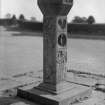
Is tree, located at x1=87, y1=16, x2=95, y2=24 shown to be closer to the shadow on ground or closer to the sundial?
the sundial

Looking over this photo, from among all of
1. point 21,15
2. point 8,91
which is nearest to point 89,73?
point 8,91

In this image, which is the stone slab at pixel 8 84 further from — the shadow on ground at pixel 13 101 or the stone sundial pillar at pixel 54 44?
the stone sundial pillar at pixel 54 44

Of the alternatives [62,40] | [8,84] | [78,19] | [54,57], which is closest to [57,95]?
[54,57]

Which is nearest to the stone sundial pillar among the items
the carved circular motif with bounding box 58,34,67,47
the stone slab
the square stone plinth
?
the carved circular motif with bounding box 58,34,67,47

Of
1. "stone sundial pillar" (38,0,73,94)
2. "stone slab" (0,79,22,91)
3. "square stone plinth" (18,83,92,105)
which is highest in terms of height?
"stone sundial pillar" (38,0,73,94)

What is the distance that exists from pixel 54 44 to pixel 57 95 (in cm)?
122

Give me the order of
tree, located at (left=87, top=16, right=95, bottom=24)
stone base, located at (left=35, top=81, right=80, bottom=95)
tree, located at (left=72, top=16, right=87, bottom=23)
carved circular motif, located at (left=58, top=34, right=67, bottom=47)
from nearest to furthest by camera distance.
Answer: stone base, located at (left=35, top=81, right=80, bottom=95) → carved circular motif, located at (left=58, top=34, right=67, bottom=47) → tree, located at (left=87, top=16, right=95, bottom=24) → tree, located at (left=72, top=16, right=87, bottom=23)

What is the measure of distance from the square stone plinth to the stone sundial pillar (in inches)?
6.7

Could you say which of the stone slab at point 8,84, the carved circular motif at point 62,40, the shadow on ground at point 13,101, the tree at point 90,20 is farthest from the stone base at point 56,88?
the tree at point 90,20

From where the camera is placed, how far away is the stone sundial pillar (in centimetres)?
591

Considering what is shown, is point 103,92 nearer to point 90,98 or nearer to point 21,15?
point 90,98

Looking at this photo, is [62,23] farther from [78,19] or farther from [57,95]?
[78,19]

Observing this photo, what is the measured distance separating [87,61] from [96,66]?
128 centimetres

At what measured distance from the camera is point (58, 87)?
6.02m
